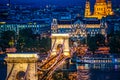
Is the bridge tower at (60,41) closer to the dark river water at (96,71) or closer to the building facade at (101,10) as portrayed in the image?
the dark river water at (96,71)

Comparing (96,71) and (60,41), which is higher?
(60,41)

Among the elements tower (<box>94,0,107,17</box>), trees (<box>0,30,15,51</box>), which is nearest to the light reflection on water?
trees (<box>0,30,15,51</box>)

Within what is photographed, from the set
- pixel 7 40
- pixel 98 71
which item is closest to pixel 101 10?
pixel 7 40

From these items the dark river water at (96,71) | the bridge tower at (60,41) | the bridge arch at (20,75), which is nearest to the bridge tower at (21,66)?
the bridge arch at (20,75)

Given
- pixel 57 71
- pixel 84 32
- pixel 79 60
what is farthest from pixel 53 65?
pixel 84 32

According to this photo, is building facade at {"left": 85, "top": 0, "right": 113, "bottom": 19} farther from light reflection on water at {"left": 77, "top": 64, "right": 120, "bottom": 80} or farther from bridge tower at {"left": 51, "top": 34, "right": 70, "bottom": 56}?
bridge tower at {"left": 51, "top": 34, "right": 70, "bottom": 56}

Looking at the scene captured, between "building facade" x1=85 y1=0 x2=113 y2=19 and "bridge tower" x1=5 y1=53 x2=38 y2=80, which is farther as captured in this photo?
"building facade" x1=85 y1=0 x2=113 y2=19

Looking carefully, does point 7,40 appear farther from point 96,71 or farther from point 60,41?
point 60,41

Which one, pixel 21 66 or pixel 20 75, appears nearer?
pixel 21 66
